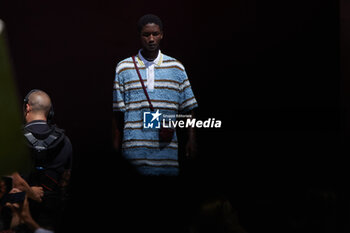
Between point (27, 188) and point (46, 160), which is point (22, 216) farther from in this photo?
point (46, 160)

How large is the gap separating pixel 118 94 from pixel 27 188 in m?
1.24

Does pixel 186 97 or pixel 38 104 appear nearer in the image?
pixel 38 104

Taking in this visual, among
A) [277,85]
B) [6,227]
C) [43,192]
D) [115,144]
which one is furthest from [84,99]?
[277,85]

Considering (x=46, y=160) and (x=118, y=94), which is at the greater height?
(x=118, y=94)

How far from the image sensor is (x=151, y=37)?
5230 millimetres

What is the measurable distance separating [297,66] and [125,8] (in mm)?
1921

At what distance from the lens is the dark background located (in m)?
5.27

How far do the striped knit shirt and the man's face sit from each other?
150mm

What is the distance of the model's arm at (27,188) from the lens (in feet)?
15.9

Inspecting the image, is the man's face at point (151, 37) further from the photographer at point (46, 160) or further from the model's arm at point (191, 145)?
the photographer at point (46, 160)

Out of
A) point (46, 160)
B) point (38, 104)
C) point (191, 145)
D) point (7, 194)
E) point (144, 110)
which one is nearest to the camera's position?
point (7, 194)

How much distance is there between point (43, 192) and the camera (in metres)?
4.93

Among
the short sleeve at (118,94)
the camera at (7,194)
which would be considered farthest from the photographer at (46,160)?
the short sleeve at (118,94)

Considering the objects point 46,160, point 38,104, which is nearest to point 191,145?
point 46,160
